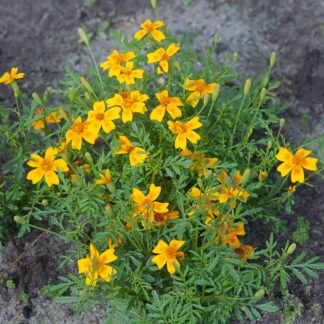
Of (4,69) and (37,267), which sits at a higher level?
(4,69)

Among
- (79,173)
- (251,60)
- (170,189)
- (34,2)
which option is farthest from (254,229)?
(34,2)

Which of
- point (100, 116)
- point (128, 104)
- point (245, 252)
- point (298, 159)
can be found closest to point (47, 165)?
point (100, 116)

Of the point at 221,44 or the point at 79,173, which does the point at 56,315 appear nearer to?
the point at 79,173

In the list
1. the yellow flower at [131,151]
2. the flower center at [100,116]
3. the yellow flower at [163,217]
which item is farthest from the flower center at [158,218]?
the flower center at [100,116]

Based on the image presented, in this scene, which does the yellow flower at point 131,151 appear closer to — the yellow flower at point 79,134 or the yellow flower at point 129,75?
the yellow flower at point 79,134

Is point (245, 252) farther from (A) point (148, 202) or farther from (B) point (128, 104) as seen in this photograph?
(B) point (128, 104)
